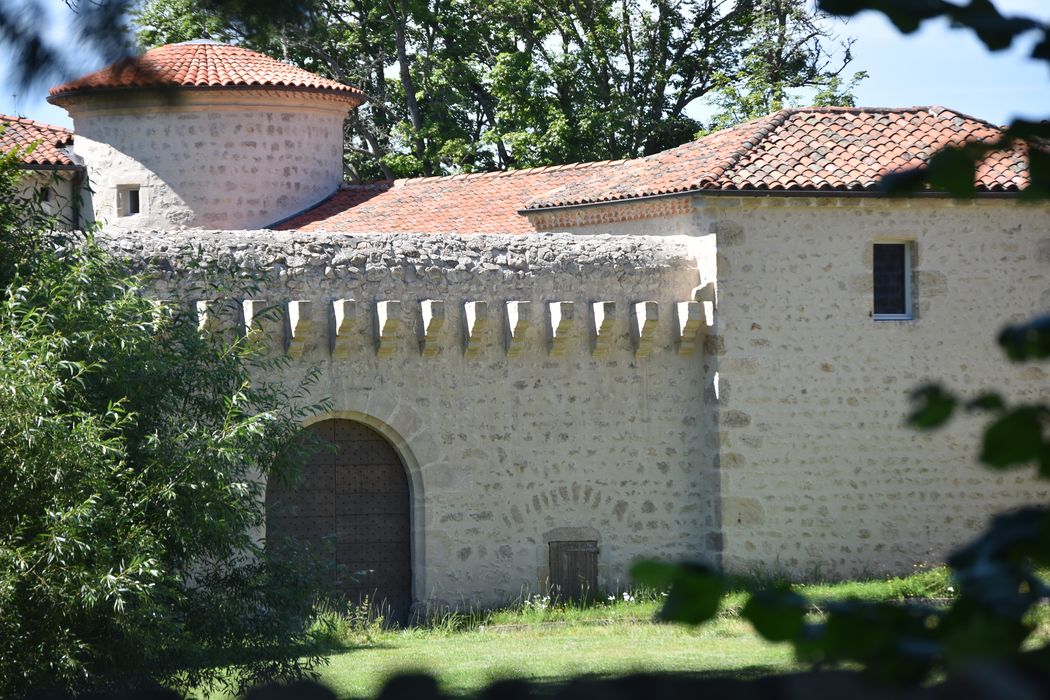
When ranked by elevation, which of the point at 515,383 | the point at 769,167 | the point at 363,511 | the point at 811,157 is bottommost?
the point at 363,511

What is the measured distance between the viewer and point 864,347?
603 inches

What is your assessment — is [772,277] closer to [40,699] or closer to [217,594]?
[217,594]

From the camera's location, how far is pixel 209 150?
73.3 ft

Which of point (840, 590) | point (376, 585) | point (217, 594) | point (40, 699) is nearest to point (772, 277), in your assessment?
point (840, 590)

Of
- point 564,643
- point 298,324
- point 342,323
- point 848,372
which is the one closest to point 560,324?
point 342,323

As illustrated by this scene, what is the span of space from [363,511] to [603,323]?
3.03m

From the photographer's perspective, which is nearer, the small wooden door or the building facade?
the building facade

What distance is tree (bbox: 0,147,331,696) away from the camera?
829 centimetres

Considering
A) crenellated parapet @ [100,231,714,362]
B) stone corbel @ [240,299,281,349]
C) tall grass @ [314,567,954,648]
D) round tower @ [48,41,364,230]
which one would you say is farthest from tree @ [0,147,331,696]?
round tower @ [48,41,364,230]

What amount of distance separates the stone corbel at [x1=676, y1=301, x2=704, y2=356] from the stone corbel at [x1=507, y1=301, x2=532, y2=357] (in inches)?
63.4

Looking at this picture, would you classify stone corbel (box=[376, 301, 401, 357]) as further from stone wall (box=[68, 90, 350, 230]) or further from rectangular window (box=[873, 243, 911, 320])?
stone wall (box=[68, 90, 350, 230])

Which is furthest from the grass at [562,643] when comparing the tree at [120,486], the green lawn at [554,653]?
the tree at [120,486]

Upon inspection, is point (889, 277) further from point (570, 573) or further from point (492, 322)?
point (570, 573)

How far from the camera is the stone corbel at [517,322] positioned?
567 inches
